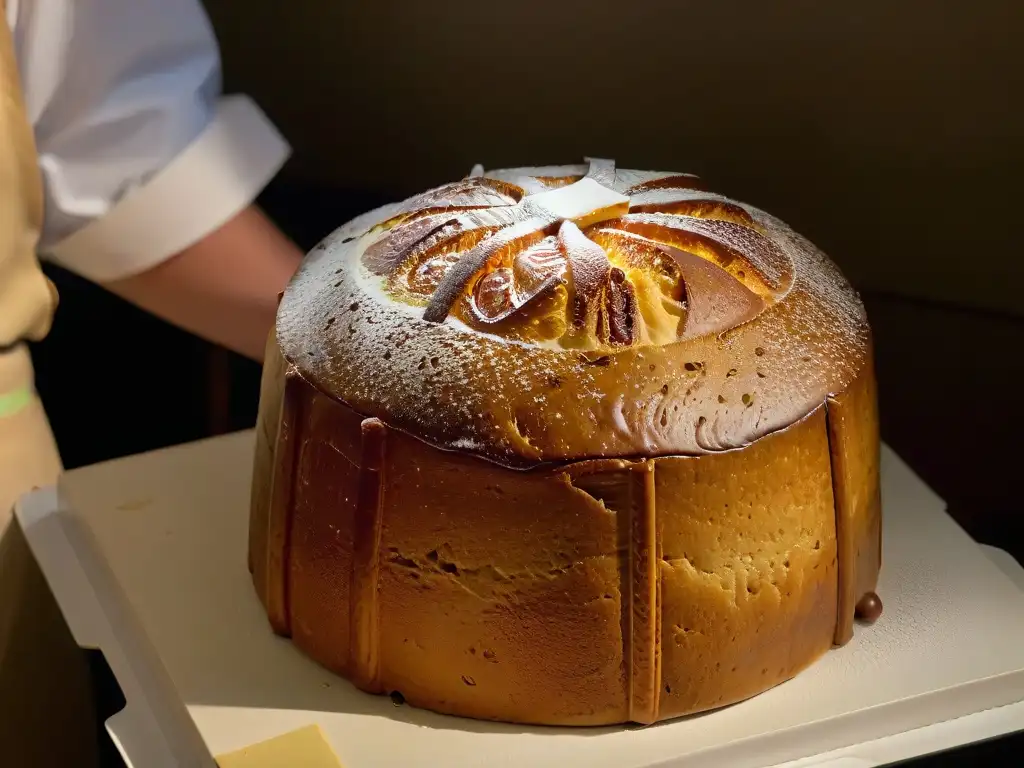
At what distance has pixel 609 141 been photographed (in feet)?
6.02

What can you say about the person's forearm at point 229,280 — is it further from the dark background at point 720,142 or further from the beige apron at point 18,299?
the dark background at point 720,142

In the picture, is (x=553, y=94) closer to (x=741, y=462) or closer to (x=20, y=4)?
(x=20, y=4)

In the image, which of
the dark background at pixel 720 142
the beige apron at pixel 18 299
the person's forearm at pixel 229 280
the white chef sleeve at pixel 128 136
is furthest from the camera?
the dark background at pixel 720 142

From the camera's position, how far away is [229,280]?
1.44 metres

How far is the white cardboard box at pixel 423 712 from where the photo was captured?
999 mm

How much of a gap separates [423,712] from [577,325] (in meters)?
0.36

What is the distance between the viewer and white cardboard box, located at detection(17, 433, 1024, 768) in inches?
39.3

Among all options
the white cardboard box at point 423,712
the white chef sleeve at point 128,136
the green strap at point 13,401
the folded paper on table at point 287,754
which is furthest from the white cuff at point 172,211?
the folded paper on table at point 287,754

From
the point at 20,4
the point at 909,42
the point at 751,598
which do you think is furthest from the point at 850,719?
the point at 20,4

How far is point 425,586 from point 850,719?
15.2 inches

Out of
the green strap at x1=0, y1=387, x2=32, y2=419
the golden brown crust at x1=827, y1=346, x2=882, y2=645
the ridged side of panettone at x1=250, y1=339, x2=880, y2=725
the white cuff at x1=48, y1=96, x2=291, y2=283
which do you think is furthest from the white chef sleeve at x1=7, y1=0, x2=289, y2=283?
the golden brown crust at x1=827, y1=346, x2=882, y2=645

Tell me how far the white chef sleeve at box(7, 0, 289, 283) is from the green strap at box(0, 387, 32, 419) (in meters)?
0.17

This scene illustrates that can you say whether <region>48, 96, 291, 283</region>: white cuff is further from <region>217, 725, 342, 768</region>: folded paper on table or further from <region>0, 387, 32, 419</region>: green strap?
<region>217, 725, 342, 768</region>: folded paper on table

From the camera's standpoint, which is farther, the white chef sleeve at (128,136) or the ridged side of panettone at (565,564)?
the white chef sleeve at (128,136)
